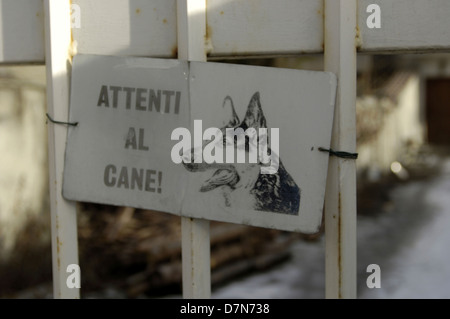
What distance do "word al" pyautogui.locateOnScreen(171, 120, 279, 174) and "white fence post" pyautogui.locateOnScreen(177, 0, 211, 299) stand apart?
0.21m

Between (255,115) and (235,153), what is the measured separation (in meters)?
0.14

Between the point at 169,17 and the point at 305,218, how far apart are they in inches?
31.5

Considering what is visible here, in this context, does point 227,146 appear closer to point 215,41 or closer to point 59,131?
point 215,41

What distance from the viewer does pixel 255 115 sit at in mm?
1704

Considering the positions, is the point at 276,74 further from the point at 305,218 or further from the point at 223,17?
the point at 305,218

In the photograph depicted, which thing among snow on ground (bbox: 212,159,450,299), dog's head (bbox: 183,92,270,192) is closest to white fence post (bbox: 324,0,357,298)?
dog's head (bbox: 183,92,270,192)

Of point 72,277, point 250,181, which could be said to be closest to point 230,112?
point 250,181

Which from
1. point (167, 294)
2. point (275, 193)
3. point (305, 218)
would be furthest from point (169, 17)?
point (167, 294)

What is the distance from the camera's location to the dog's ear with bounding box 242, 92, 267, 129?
1.70 meters

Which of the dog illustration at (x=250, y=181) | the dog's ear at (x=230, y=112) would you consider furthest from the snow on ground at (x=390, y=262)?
the dog's ear at (x=230, y=112)

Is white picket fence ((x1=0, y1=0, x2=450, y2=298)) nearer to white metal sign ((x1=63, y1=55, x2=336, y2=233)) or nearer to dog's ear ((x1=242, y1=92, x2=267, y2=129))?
white metal sign ((x1=63, y1=55, x2=336, y2=233))

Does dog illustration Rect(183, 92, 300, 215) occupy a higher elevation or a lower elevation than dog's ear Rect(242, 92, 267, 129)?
lower
